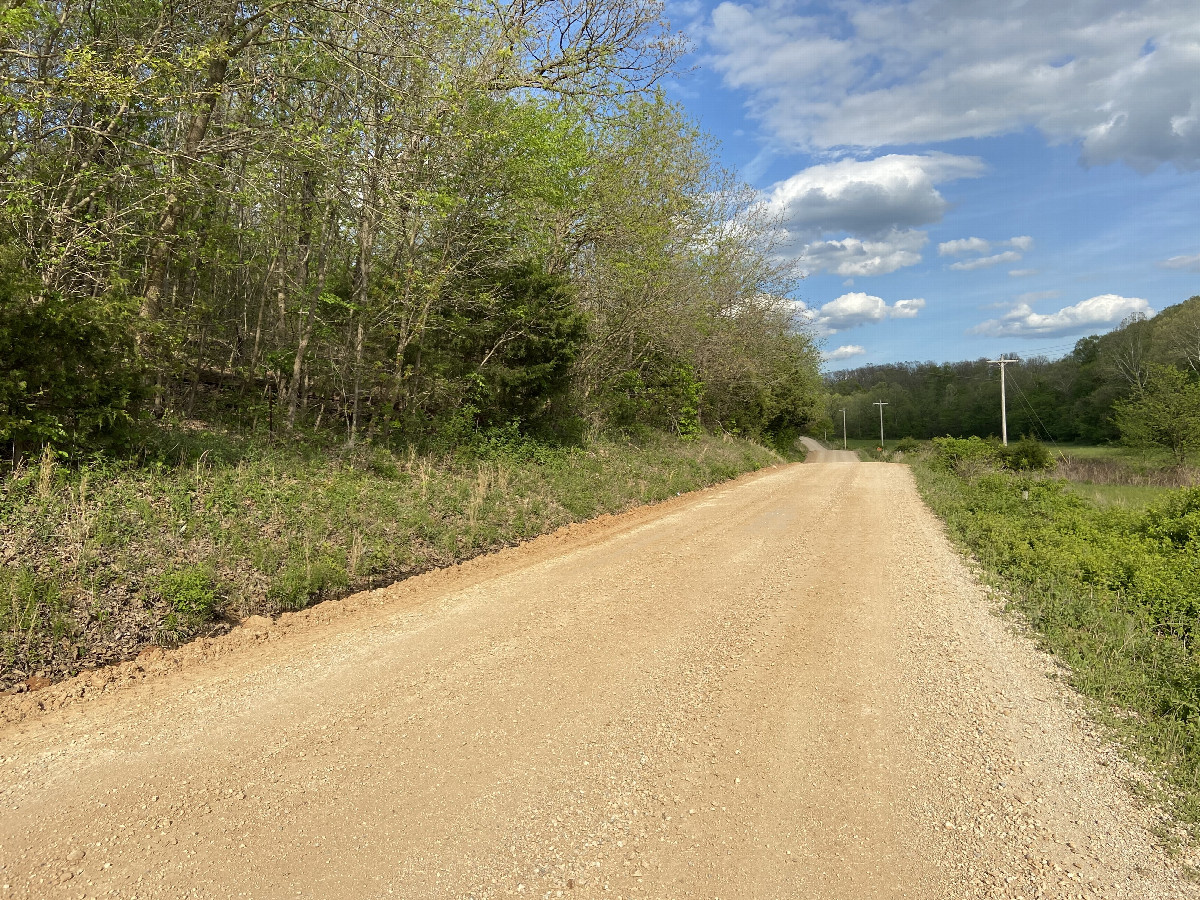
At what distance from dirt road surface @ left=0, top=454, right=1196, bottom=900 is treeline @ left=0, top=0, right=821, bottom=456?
3.93 meters

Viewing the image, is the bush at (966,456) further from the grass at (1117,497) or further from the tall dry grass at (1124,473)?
the tall dry grass at (1124,473)

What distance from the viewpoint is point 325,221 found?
10.8m

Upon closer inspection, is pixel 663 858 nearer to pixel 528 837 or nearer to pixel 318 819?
pixel 528 837

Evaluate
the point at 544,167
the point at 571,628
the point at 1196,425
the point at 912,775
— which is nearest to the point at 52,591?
the point at 571,628

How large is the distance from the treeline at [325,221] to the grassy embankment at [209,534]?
2.89ft

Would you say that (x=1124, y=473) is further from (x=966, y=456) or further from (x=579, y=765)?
(x=579, y=765)

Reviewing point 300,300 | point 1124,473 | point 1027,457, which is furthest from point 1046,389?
point 300,300

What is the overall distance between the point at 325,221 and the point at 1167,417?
43.5 meters

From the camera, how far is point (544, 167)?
1314cm

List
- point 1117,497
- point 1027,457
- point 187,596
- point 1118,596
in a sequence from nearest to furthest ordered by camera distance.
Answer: point 187,596, point 1118,596, point 1117,497, point 1027,457

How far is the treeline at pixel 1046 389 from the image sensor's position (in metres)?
56.3

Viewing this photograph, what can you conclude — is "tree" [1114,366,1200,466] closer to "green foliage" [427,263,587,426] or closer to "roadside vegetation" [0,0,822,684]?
"roadside vegetation" [0,0,822,684]

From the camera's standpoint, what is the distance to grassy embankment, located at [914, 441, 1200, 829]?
4.06 metres

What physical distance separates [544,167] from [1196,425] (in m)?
38.8
